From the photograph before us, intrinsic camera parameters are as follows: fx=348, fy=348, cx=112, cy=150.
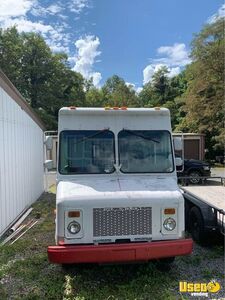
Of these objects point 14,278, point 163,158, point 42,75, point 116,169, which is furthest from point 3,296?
point 42,75

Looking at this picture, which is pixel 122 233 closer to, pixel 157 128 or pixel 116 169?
pixel 116 169

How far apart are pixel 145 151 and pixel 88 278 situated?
2.21 metres

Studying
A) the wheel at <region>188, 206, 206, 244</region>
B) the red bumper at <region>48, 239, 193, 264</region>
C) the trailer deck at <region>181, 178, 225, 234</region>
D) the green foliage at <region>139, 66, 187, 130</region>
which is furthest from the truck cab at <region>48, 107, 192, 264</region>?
the green foliage at <region>139, 66, 187, 130</region>

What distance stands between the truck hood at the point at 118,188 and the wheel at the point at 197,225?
135 centimetres

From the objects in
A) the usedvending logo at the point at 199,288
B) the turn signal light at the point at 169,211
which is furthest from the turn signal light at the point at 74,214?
the usedvending logo at the point at 199,288

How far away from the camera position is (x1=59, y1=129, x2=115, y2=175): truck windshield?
18.8 ft

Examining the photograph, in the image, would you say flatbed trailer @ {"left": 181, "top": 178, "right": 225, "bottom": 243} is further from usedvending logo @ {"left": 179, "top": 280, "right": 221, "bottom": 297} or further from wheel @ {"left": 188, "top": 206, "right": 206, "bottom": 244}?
usedvending logo @ {"left": 179, "top": 280, "right": 221, "bottom": 297}

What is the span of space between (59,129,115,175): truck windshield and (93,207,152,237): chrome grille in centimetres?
107

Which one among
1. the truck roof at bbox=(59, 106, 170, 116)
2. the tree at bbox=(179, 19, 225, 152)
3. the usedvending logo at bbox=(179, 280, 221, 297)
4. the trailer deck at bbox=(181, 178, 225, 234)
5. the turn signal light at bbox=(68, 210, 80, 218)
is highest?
the tree at bbox=(179, 19, 225, 152)

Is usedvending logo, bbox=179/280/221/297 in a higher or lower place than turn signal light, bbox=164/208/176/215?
lower

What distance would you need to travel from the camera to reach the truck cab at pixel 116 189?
15.5ft

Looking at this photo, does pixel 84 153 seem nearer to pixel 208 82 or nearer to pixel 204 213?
pixel 204 213

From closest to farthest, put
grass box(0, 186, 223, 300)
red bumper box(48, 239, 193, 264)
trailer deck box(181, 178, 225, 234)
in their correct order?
red bumper box(48, 239, 193, 264) → grass box(0, 186, 223, 300) → trailer deck box(181, 178, 225, 234)

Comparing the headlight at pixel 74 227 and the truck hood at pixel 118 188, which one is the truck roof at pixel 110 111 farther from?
the headlight at pixel 74 227
